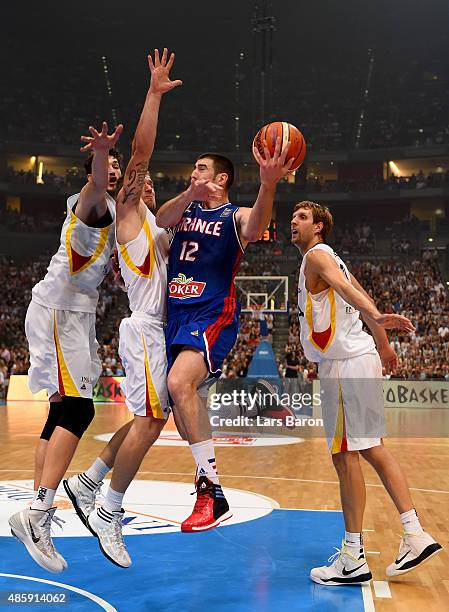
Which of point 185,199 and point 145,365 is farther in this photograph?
point 145,365

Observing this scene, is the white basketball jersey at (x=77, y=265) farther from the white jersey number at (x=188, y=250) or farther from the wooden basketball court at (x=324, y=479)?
the wooden basketball court at (x=324, y=479)

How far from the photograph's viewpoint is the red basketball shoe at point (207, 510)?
389 cm

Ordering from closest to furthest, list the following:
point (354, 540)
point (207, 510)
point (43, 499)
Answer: point (207, 510), point (43, 499), point (354, 540)

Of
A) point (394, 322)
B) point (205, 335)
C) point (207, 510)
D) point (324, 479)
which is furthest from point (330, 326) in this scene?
point (324, 479)

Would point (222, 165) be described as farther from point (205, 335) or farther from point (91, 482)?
point (91, 482)

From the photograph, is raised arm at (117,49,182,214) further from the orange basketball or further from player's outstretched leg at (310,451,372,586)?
player's outstretched leg at (310,451,372,586)

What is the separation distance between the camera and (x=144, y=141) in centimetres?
428

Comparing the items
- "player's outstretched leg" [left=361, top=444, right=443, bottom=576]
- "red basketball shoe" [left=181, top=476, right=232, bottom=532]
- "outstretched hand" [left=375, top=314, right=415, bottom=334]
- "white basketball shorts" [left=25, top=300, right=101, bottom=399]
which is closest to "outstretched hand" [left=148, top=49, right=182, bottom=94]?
"white basketball shorts" [left=25, top=300, right=101, bottom=399]

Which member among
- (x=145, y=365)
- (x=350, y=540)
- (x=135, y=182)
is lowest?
(x=350, y=540)

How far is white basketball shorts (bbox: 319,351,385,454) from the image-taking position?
4.58 meters

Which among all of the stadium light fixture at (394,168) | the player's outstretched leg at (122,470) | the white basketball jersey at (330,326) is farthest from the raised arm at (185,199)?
the stadium light fixture at (394,168)

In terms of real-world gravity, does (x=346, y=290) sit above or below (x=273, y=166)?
below

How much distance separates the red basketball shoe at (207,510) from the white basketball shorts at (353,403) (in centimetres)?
91

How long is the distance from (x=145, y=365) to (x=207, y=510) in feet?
2.91
